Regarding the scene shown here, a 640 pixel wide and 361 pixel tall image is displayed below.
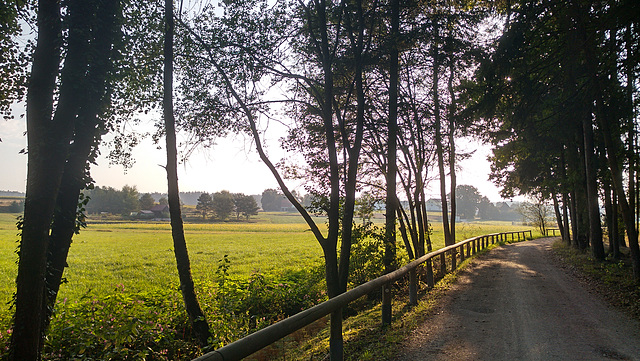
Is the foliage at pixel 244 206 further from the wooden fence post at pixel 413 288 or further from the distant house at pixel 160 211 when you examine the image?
the wooden fence post at pixel 413 288

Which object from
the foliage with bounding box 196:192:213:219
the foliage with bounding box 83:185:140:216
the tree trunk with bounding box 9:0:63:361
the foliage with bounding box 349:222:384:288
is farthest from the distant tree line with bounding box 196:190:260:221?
the tree trunk with bounding box 9:0:63:361

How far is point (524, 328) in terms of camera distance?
5.61 meters

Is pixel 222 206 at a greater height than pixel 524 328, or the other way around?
pixel 222 206

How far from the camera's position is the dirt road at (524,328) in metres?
4.55

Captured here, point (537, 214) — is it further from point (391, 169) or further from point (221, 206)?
point (221, 206)

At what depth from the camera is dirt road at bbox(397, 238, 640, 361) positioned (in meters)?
4.55

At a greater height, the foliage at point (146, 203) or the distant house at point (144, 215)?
the foliage at point (146, 203)

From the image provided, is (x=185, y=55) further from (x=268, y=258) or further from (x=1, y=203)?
(x=1, y=203)

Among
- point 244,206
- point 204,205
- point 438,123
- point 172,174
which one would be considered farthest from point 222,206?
point 172,174

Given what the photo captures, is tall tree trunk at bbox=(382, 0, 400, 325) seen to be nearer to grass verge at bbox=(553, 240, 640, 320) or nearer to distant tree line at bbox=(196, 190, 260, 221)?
grass verge at bbox=(553, 240, 640, 320)

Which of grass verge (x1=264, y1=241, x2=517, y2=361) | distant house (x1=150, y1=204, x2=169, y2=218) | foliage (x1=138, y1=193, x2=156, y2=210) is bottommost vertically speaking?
grass verge (x1=264, y1=241, x2=517, y2=361)

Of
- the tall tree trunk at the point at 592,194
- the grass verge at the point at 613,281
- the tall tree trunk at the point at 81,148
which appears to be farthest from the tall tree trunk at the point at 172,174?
the tall tree trunk at the point at 592,194

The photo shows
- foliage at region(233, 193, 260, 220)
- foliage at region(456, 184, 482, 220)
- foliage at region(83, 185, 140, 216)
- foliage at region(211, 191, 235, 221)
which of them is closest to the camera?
foliage at region(83, 185, 140, 216)

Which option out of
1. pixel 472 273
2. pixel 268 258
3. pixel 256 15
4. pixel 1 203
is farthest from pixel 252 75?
pixel 1 203
